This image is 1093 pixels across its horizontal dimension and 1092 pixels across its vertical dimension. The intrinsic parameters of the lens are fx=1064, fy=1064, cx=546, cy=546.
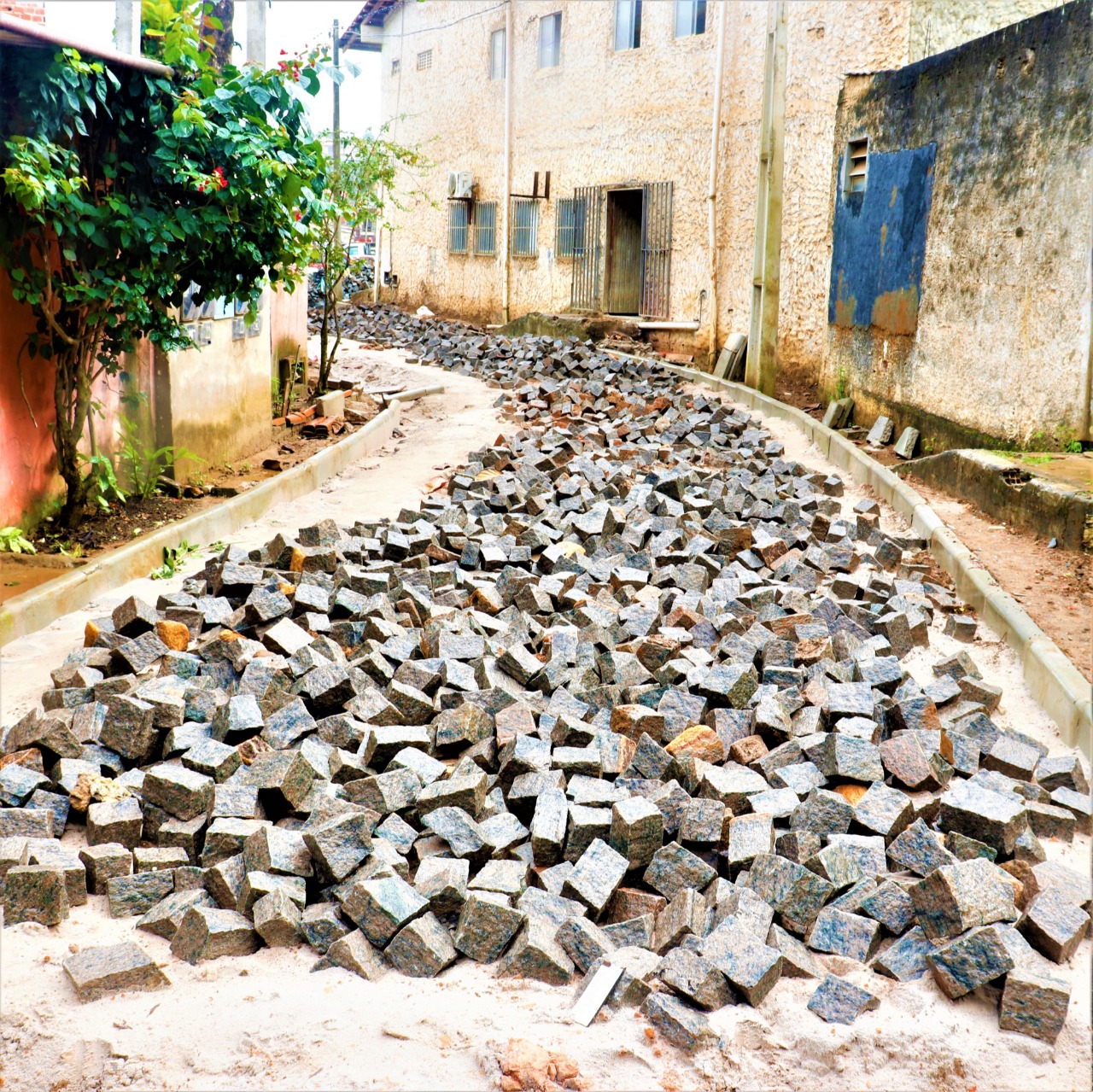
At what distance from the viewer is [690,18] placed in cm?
1530

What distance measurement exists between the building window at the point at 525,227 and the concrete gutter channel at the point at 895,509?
9.65 m

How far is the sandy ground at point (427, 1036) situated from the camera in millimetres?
2432

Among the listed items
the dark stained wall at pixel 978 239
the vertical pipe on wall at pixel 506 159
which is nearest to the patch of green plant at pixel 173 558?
the dark stained wall at pixel 978 239

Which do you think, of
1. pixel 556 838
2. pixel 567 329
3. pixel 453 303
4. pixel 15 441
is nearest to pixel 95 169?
pixel 15 441

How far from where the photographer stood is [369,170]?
12.2 meters

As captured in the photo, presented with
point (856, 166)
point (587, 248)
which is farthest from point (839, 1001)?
point (587, 248)

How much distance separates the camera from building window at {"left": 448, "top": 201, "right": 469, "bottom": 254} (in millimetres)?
20984

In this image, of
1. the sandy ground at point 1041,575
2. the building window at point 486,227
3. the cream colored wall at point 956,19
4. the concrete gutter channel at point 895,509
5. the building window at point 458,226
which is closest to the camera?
the concrete gutter channel at point 895,509

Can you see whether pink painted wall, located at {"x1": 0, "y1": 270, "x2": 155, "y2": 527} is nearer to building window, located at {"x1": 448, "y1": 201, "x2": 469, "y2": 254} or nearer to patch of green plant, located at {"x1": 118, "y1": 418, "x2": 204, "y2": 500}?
patch of green plant, located at {"x1": 118, "y1": 418, "x2": 204, "y2": 500}

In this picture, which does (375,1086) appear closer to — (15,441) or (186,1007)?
(186,1007)

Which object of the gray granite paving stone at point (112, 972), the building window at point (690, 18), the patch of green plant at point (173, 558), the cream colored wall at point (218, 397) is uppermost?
the building window at point (690, 18)

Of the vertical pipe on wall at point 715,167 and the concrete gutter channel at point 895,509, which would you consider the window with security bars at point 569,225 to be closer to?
the vertical pipe on wall at point 715,167

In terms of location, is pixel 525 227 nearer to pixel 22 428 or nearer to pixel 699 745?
pixel 22 428

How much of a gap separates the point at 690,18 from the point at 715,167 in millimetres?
2360
